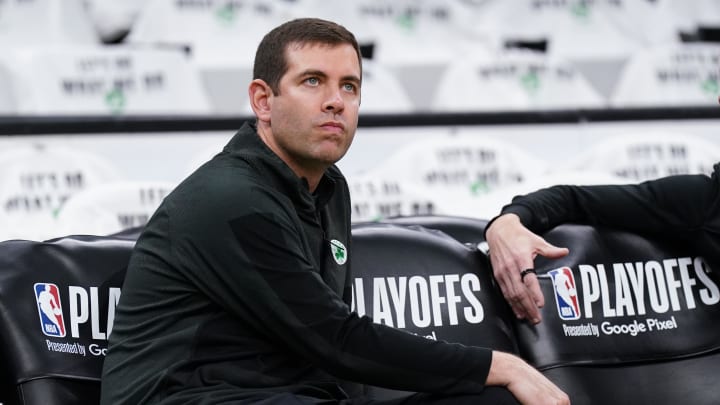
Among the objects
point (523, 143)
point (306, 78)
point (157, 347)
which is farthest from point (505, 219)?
point (523, 143)

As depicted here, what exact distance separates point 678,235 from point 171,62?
1952 millimetres

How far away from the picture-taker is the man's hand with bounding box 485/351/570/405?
1688mm

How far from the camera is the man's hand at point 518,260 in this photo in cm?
214

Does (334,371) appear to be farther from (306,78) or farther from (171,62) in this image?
(171,62)

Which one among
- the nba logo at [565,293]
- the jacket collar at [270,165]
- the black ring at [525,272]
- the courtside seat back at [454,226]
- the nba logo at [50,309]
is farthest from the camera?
the courtside seat back at [454,226]

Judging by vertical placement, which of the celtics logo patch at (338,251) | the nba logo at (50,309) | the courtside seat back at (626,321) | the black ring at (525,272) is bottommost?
the courtside seat back at (626,321)

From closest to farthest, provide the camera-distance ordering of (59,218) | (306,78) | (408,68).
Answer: (306,78), (59,218), (408,68)

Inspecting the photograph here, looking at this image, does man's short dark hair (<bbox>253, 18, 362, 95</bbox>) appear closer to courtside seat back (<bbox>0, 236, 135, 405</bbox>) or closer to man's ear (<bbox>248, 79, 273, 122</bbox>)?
man's ear (<bbox>248, 79, 273, 122</bbox>)

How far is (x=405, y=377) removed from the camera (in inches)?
66.9

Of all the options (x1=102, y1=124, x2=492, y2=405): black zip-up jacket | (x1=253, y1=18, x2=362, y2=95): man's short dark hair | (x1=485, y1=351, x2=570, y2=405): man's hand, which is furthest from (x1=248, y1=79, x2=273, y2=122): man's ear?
(x1=485, y1=351, x2=570, y2=405): man's hand

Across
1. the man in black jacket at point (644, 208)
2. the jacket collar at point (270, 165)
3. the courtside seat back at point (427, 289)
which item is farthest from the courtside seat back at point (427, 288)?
the jacket collar at point (270, 165)

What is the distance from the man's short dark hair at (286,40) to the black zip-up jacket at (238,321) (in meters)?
0.19

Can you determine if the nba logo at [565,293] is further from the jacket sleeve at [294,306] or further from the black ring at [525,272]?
the jacket sleeve at [294,306]

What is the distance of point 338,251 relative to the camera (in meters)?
1.92
